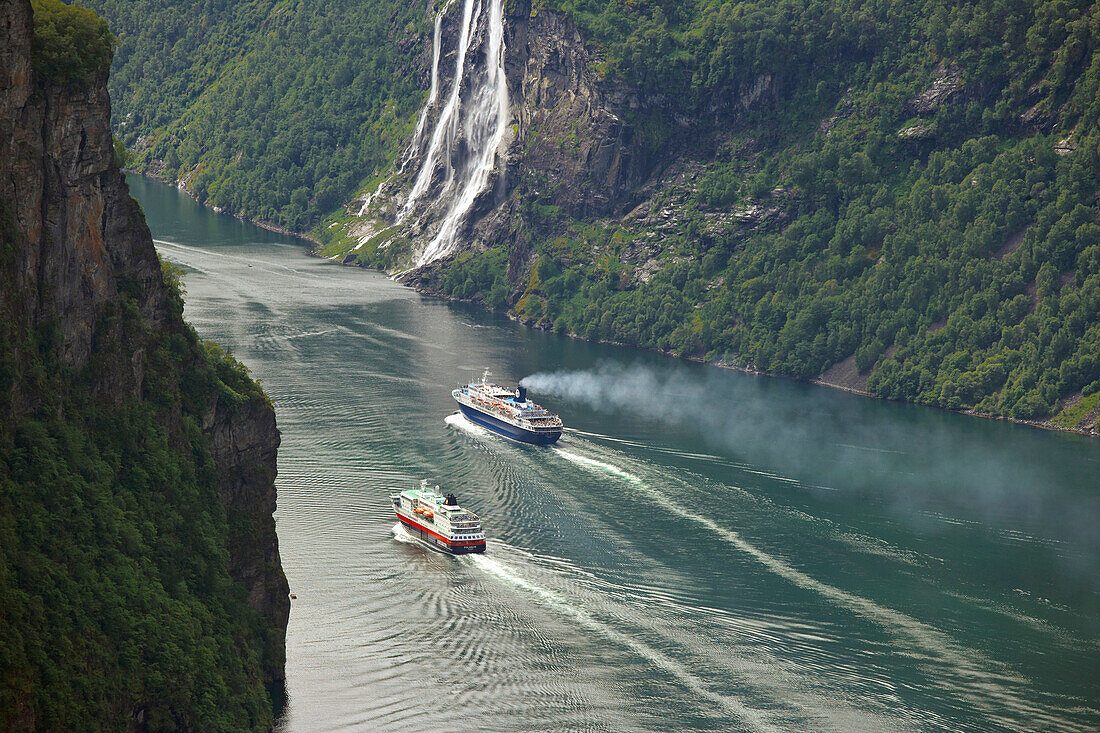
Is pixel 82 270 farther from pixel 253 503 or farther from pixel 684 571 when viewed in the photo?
pixel 684 571

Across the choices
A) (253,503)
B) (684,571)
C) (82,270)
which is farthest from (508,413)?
(82,270)

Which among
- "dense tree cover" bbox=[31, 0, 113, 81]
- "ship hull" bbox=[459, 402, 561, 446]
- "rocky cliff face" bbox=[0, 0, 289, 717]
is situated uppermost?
"dense tree cover" bbox=[31, 0, 113, 81]

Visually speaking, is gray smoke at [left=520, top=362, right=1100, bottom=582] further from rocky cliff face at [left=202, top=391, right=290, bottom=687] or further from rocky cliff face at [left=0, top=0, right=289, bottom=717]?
rocky cliff face at [left=0, top=0, right=289, bottom=717]

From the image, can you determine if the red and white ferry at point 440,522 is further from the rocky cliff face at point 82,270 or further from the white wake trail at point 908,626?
the rocky cliff face at point 82,270

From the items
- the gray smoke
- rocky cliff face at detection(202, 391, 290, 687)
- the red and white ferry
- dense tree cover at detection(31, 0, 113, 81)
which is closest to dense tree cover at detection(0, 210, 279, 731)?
rocky cliff face at detection(202, 391, 290, 687)

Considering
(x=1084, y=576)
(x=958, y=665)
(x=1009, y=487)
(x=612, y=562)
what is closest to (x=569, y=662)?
(x=612, y=562)

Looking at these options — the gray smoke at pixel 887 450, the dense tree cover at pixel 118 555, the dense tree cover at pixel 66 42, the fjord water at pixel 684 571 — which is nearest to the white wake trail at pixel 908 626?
the fjord water at pixel 684 571
